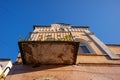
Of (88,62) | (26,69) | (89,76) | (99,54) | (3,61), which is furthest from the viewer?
(3,61)

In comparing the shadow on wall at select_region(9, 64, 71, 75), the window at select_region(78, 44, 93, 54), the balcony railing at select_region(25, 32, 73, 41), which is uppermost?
the balcony railing at select_region(25, 32, 73, 41)

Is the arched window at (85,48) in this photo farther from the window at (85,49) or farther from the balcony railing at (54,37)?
the balcony railing at (54,37)

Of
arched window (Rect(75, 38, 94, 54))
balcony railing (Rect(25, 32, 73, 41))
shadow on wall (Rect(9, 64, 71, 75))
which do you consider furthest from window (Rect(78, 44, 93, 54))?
shadow on wall (Rect(9, 64, 71, 75))

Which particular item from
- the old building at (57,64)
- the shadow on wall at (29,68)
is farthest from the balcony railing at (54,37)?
the shadow on wall at (29,68)

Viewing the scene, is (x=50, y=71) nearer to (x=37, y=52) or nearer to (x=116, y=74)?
(x=37, y=52)

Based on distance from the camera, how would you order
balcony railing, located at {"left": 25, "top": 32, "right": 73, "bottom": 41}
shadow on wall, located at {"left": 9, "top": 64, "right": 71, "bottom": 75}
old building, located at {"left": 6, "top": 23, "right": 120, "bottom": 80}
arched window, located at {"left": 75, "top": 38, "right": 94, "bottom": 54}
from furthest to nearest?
arched window, located at {"left": 75, "top": 38, "right": 94, "bottom": 54} → balcony railing, located at {"left": 25, "top": 32, "right": 73, "bottom": 41} → shadow on wall, located at {"left": 9, "top": 64, "right": 71, "bottom": 75} → old building, located at {"left": 6, "top": 23, "right": 120, "bottom": 80}

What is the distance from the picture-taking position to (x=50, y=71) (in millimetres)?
7188

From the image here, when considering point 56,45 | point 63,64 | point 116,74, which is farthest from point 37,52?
point 116,74

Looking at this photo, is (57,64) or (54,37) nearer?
(57,64)

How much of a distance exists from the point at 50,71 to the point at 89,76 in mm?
1770

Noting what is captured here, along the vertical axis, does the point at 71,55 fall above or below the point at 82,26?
below

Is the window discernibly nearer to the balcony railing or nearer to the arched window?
the arched window

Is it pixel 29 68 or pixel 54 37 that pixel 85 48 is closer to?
pixel 54 37

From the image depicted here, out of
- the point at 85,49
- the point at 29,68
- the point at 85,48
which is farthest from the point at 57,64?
the point at 85,48
